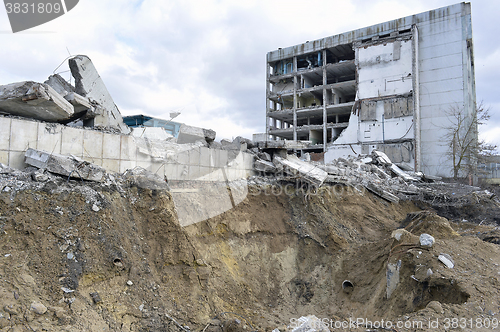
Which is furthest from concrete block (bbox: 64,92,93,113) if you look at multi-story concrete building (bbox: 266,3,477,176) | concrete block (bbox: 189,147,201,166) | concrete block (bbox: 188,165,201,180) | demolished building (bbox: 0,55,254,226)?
multi-story concrete building (bbox: 266,3,477,176)

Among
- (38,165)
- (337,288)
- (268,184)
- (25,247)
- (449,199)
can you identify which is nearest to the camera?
(25,247)

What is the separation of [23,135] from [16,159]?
1.39 feet

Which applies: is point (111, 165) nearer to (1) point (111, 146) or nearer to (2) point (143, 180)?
(1) point (111, 146)

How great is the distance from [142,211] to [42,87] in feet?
9.17

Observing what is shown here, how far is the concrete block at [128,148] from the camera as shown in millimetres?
6441

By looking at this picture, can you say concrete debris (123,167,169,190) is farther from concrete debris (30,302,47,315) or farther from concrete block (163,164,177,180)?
concrete debris (30,302,47,315)

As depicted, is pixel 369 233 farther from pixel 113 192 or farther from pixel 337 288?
pixel 113 192

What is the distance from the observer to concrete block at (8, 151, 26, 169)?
5.04 meters

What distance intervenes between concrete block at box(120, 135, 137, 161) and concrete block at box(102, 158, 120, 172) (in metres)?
0.17

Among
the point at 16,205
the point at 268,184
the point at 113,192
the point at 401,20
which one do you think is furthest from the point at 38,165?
the point at 401,20

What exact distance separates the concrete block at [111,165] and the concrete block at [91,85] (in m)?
1.67

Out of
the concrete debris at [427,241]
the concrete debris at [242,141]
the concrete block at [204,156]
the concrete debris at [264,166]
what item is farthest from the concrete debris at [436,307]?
the concrete debris at [242,141]

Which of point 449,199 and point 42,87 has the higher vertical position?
point 42,87

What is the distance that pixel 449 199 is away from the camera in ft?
41.7
